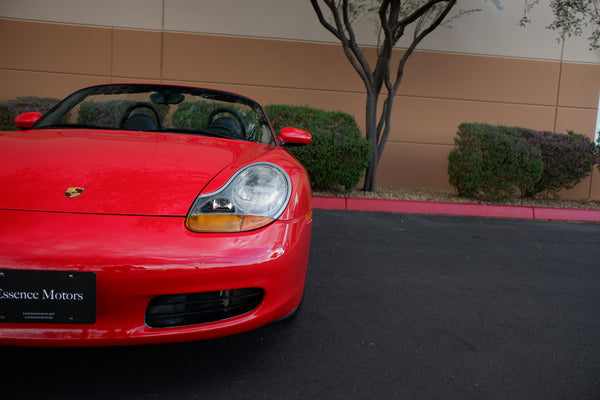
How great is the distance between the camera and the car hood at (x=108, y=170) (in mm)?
1476

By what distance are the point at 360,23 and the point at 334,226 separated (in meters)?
4.92

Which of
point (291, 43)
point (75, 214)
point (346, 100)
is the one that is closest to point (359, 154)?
point (346, 100)

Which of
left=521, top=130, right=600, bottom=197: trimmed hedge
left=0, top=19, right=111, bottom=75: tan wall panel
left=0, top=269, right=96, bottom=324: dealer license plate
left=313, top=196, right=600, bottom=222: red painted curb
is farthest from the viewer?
left=0, top=19, right=111, bottom=75: tan wall panel

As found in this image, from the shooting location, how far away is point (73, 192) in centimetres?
151

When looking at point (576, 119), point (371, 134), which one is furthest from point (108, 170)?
point (576, 119)

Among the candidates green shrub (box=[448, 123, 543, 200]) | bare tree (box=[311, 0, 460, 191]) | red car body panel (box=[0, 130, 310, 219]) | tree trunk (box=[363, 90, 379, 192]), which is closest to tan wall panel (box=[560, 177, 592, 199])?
green shrub (box=[448, 123, 543, 200])

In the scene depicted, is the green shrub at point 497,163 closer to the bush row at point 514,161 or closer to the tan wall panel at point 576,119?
the bush row at point 514,161

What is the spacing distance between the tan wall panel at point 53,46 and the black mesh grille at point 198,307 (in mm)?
7639

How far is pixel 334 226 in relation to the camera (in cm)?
452

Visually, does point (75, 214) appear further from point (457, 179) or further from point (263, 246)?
point (457, 179)

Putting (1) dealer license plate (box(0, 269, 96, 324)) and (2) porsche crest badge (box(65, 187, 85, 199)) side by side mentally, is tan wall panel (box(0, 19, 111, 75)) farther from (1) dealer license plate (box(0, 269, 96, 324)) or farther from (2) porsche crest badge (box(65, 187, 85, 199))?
(1) dealer license plate (box(0, 269, 96, 324))

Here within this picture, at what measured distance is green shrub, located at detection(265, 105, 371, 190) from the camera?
19.4 feet

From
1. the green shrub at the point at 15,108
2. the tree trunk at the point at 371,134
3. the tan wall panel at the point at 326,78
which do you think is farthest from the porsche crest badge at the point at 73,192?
the tan wall panel at the point at 326,78

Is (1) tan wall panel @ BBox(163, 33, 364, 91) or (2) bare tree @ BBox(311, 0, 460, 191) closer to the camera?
(2) bare tree @ BBox(311, 0, 460, 191)
